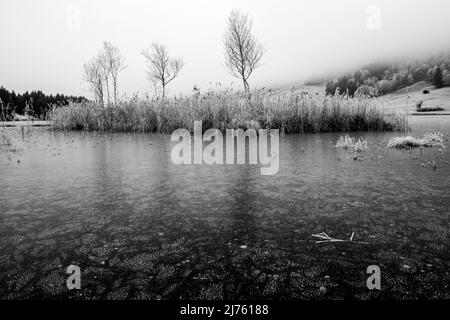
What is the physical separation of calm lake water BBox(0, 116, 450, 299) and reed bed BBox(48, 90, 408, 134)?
6884 mm

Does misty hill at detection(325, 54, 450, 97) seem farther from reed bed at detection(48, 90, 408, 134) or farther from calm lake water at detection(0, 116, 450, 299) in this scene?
calm lake water at detection(0, 116, 450, 299)

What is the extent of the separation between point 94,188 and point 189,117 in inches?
306

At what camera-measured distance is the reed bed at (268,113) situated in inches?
413

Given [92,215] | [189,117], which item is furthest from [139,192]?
[189,117]

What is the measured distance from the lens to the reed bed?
10.5m

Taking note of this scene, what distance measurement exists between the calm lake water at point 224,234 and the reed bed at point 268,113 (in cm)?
688

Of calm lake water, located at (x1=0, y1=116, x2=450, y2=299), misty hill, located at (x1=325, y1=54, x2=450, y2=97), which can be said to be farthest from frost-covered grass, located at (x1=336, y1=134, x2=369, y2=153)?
misty hill, located at (x1=325, y1=54, x2=450, y2=97)

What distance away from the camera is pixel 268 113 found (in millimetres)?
10383

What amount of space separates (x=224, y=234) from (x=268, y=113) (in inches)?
346

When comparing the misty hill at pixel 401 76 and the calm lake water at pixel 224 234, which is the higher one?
the misty hill at pixel 401 76

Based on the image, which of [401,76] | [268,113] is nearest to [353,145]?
[268,113]

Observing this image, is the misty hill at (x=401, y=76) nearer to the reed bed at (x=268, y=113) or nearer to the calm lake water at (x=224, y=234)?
the reed bed at (x=268, y=113)

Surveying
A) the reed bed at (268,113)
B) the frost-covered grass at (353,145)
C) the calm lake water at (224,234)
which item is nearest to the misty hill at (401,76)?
the reed bed at (268,113)
